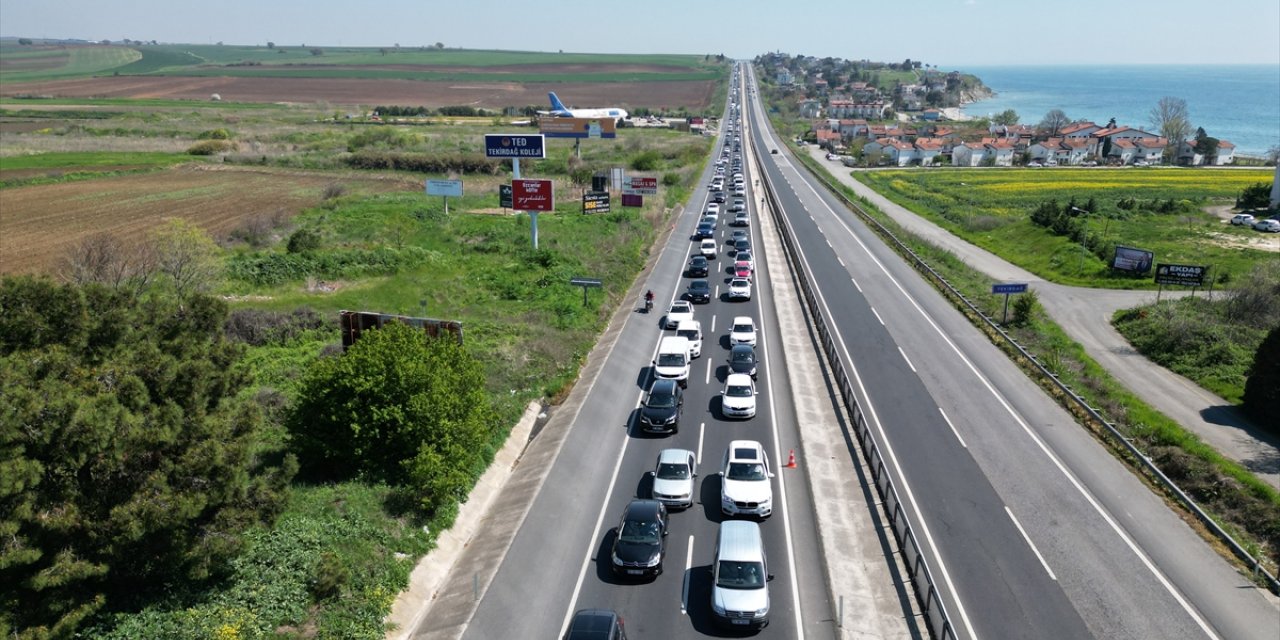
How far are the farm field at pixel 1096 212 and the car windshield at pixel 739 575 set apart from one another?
45.7 meters

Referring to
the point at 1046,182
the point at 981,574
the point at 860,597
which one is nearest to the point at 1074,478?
the point at 981,574

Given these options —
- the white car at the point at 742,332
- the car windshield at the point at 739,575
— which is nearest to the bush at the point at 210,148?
the white car at the point at 742,332

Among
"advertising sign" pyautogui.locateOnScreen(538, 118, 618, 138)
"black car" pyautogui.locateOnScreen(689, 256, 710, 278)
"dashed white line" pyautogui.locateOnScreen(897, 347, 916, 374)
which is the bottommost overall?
"dashed white line" pyautogui.locateOnScreen(897, 347, 916, 374)

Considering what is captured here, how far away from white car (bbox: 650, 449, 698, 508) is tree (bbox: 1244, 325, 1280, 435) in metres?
22.9

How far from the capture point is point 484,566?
21969 mm

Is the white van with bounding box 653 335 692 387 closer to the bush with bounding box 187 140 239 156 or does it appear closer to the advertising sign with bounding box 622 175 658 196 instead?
the advertising sign with bounding box 622 175 658 196

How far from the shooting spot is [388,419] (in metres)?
23.8

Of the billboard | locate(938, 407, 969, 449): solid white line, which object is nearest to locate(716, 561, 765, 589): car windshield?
locate(938, 407, 969, 449): solid white line

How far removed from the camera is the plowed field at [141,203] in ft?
189

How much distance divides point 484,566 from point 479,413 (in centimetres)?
527

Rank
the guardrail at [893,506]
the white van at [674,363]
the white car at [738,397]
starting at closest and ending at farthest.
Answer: the guardrail at [893,506] → the white car at [738,397] → the white van at [674,363]

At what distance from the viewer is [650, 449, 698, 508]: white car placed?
959 inches

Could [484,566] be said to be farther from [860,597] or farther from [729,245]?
[729,245]

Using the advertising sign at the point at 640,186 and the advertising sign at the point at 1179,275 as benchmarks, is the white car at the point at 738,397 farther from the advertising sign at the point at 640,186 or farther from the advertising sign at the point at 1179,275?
the advertising sign at the point at 640,186
